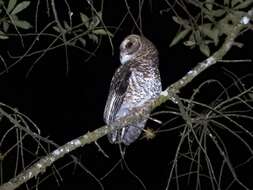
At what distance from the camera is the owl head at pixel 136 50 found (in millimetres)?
3871

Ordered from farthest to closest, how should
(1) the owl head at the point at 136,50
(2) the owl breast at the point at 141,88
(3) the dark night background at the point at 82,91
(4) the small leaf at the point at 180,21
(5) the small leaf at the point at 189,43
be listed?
1. (3) the dark night background at the point at 82,91
2. (1) the owl head at the point at 136,50
3. (2) the owl breast at the point at 141,88
4. (5) the small leaf at the point at 189,43
5. (4) the small leaf at the point at 180,21

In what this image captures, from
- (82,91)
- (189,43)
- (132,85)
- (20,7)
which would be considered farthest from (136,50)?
(82,91)

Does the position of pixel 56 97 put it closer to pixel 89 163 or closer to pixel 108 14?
pixel 89 163

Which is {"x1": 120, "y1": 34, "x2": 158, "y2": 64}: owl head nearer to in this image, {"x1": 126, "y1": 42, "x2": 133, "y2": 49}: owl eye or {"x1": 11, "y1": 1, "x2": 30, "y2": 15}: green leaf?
{"x1": 126, "y1": 42, "x2": 133, "y2": 49}: owl eye

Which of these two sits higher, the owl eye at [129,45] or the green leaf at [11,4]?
the green leaf at [11,4]

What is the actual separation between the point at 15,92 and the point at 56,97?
29.9 inches

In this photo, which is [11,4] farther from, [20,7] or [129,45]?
[129,45]

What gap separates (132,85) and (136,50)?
35 centimetres

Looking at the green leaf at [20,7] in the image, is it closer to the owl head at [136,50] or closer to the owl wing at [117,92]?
the owl wing at [117,92]

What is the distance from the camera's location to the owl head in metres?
3.87

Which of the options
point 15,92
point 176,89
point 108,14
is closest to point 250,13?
point 176,89

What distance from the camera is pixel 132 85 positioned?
12.1ft

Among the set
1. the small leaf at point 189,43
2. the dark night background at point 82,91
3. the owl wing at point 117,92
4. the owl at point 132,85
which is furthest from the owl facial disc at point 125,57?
the dark night background at point 82,91

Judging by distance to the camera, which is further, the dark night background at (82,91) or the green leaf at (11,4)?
the dark night background at (82,91)
